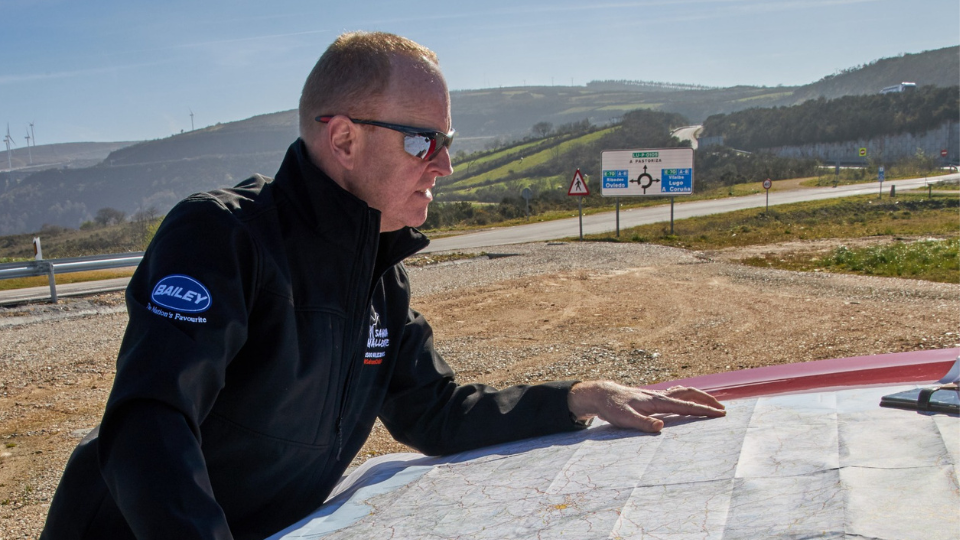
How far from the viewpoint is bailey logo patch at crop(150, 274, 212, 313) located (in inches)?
52.2

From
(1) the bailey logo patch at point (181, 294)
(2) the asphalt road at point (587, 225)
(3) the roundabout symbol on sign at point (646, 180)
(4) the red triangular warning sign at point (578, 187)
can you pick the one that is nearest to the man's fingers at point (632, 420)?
Answer: (1) the bailey logo patch at point (181, 294)

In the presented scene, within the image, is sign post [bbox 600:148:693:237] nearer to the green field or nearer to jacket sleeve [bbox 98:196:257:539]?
the green field

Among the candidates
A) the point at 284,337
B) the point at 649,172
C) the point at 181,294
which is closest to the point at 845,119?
the point at 649,172

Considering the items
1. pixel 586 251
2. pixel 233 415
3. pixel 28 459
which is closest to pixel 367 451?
pixel 28 459

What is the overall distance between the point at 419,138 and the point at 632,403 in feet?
3.02

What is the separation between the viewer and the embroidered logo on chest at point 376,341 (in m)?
1.92

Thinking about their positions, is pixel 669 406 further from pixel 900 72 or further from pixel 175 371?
pixel 900 72

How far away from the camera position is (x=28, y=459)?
5.16 m

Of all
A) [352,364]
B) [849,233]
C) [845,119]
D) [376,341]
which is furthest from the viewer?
[845,119]

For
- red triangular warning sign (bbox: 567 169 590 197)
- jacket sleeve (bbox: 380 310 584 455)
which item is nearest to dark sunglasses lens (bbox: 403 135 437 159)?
jacket sleeve (bbox: 380 310 584 455)

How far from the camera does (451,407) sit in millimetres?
2133

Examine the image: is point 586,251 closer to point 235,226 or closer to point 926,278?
point 926,278

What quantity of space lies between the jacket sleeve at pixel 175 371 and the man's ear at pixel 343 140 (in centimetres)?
34

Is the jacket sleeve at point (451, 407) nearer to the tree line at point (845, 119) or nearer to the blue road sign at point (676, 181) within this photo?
the blue road sign at point (676, 181)
